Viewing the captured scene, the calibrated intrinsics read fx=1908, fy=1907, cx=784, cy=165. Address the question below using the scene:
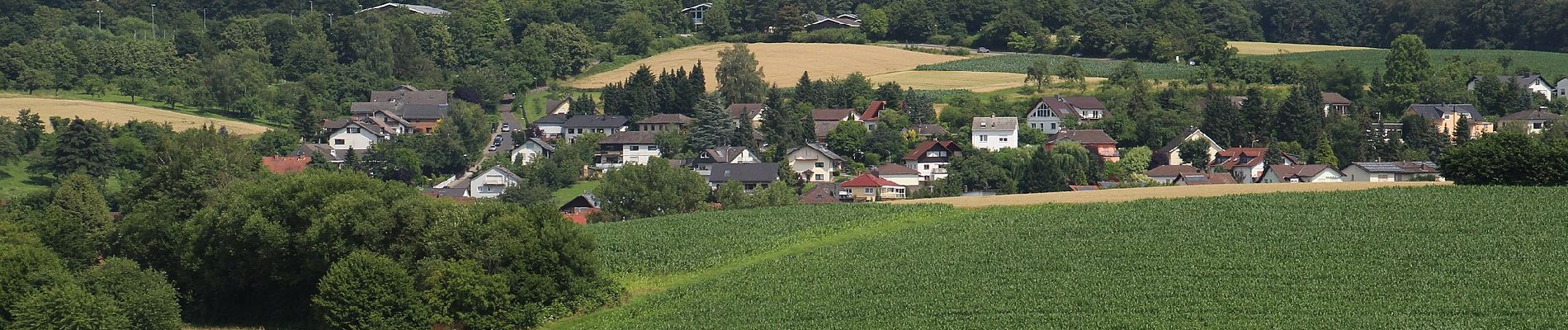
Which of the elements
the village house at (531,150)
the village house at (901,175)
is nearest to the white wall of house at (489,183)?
the village house at (531,150)

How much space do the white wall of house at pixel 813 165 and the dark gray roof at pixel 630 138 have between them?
959 cm

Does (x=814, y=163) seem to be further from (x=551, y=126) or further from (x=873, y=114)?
(x=551, y=126)

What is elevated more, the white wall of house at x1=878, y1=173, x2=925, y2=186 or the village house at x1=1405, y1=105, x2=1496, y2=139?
the village house at x1=1405, y1=105, x2=1496, y2=139

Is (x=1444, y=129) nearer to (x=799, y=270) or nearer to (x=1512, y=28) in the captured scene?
(x=1512, y=28)

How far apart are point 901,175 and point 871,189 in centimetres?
363

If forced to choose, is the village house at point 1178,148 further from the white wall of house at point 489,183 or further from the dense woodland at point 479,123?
the white wall of house at point 489,183

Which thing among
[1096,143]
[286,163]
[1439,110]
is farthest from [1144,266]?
[1439,110]

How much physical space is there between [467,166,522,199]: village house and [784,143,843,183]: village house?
456 inches

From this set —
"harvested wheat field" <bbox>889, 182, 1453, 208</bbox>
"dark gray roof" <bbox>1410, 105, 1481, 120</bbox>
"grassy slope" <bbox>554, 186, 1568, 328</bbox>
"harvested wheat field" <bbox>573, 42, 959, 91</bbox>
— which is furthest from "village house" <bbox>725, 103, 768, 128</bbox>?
"grassy slope" <bbox>554, 186, 1568, 328</bbox>

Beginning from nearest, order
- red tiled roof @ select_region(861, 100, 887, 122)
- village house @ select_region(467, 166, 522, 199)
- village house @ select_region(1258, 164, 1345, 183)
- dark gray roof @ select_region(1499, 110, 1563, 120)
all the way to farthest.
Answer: village house @ select_region(1258, 164, 1345, 183)
village house @ select_region(467, 166, 522, 199)
dark gray roof @ select_region(1499, 110, 1563, 120)
red tiled roof @ select_region(861, 100, 887, 122)

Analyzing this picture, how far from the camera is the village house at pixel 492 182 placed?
78750 millimetres

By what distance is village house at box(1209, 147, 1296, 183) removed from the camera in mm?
75250

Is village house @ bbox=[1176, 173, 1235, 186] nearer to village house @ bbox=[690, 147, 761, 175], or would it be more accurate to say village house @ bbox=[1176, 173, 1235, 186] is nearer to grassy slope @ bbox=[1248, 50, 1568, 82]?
village house @ bbox=[690, 147, 761, 175]

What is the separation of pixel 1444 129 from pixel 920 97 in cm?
2405
